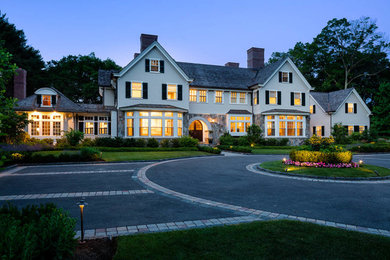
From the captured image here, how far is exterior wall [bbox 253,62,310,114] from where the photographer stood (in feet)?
99.9

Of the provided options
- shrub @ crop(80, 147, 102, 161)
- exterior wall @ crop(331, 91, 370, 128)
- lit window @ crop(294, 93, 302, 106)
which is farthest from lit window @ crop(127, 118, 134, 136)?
exterior wall @ crop(331, 91, 370, 128)

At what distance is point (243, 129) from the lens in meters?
31.0

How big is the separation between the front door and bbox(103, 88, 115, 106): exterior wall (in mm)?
10212

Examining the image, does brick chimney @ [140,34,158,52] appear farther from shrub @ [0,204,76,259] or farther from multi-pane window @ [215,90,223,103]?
shrub @ [0,204,76,259]

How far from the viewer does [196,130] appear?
31125 millimetres

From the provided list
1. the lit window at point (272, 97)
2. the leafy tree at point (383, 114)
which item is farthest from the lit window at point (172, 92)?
the leafy tree at point (383, 114)

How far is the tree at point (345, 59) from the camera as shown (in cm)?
4728

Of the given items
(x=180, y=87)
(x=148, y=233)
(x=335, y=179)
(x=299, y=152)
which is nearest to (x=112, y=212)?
(x=148, y=233)

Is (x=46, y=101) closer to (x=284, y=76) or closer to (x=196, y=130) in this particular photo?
(x=196, y=130)

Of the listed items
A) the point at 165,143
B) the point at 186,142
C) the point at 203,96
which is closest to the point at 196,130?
the point at 203,96

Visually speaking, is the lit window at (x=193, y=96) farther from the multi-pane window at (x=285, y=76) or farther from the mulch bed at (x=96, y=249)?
the mulch bed at (x=96, y=249)

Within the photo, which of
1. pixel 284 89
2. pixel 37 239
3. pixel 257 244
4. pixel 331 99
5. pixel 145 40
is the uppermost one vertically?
pixel 145 40

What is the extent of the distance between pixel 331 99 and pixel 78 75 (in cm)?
4759

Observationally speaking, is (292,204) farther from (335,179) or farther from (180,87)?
(180,87)
